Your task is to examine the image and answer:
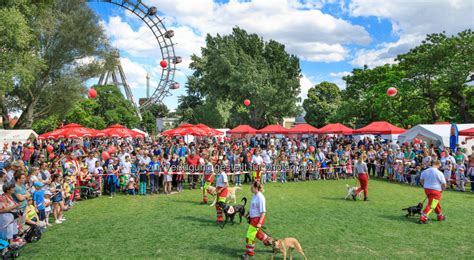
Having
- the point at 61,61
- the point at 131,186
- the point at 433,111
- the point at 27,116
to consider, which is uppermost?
the point at 61,61

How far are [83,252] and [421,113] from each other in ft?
129

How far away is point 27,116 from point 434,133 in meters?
32.4

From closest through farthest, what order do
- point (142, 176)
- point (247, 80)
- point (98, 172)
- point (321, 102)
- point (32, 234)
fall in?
point (32, 234), point (98, 172), point (142, 176), point (247, 80), point (321, 102)

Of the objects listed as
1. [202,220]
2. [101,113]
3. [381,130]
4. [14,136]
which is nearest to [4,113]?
[14,136]

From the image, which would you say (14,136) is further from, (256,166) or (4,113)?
(256,166)

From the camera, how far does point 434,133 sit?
22.4m

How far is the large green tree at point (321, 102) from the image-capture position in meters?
61.8

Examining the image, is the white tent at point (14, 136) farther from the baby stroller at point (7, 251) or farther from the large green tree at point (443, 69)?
the large green tree at point (443, 69)

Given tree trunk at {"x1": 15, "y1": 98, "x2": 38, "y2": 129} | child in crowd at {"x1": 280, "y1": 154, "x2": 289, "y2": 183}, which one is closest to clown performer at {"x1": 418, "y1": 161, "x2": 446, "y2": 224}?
child in crowd at {"x1": 280, "y1": 154, "x2": 289, "y2": 183}

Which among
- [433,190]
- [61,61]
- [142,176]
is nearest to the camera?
[433,190]

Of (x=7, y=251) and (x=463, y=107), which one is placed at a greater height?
(x=463, y=107)

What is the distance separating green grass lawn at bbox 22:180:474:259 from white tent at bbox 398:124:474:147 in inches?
370

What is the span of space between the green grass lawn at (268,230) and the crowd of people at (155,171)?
0.76 meters

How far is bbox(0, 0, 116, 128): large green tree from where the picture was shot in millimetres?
29703
